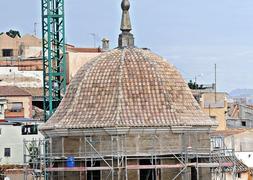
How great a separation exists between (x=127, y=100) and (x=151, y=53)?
2.97 m

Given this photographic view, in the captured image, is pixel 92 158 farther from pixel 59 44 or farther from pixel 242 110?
pixel 242 110

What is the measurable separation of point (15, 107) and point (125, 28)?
42.5 m

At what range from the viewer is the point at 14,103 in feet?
251

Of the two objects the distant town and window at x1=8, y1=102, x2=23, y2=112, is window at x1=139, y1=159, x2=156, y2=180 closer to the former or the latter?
the distant town

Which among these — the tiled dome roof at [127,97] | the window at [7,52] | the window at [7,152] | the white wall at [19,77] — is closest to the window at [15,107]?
the window at [7,152]

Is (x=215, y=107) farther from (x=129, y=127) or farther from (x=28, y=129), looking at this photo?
(x=129, y=127)

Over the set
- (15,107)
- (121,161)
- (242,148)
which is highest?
(15,107)

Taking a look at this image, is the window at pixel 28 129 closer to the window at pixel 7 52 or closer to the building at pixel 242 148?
the building at pixel 242 148

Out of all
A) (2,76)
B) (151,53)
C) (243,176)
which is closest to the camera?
(151,53)

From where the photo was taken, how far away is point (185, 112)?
33.8 m

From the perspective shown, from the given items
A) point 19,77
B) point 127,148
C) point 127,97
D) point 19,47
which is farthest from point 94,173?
point 19,47

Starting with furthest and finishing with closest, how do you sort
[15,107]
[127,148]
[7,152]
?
[15,107], [7,152], [127,148]

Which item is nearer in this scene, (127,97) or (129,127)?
(129,127)

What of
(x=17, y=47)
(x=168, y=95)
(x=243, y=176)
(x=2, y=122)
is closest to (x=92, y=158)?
(x=168, y=95)
